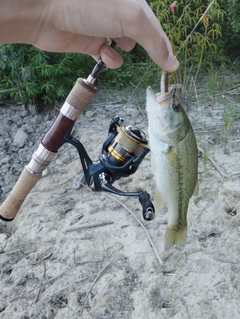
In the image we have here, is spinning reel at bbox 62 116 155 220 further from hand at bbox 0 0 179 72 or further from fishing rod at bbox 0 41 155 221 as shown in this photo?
hand at bbox 0 0 179 72

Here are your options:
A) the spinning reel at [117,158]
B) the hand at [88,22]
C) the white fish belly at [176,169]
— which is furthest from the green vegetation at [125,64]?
the white fish belly at [176,169]

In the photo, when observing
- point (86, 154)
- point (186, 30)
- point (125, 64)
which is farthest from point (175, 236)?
point (125, 64)

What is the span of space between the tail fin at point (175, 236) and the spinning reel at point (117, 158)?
0.11m

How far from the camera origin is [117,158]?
1914mm

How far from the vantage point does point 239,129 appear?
3289mm

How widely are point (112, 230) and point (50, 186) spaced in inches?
27.1

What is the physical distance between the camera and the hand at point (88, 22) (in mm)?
1427

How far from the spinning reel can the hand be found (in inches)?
14.9

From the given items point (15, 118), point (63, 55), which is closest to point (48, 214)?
point (15, 118)

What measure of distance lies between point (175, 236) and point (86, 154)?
0.50 meters

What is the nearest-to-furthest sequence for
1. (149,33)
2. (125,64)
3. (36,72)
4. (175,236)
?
(149,33), (175,236), (36,72), (125,64)

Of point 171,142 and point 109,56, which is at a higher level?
point 109,56

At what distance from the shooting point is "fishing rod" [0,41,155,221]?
71.7 inches

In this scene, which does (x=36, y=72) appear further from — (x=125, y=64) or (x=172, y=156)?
(x=172, y=156)
